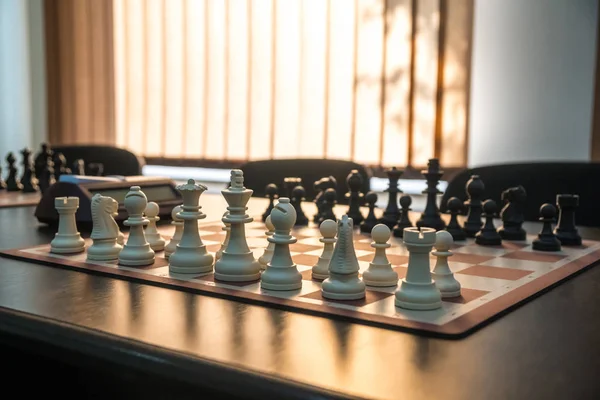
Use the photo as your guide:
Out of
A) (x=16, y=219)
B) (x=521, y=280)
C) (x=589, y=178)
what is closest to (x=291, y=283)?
(x=521, y=280)

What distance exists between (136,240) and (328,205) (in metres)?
0.66

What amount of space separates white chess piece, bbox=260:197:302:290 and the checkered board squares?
1 cm

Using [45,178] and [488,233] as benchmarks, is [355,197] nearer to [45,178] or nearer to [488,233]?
[488,233]

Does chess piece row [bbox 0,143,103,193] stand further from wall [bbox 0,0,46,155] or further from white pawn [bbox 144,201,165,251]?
wall [bbox 0,0,46,155]

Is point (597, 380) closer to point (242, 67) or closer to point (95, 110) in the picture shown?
point (242, 67)

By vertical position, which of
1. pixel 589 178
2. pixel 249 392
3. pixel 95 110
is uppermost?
pixel 95 110

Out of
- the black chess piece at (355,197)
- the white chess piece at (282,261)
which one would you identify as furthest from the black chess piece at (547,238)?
the white chess piece at (282,261)

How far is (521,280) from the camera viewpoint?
1.11 m

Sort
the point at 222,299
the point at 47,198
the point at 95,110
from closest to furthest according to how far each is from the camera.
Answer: the point at 222,299 < the point at 47,198 < the point at 95,110

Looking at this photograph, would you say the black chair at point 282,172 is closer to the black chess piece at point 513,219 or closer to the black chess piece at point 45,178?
the black chess piece at point 45,178

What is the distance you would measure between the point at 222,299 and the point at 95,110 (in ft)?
12.3

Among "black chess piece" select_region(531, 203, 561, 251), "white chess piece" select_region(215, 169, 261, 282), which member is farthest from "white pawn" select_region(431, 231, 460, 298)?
"black chess piece" select_region(531, 203, 561, 251)

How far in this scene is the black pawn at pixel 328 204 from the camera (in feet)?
5.75

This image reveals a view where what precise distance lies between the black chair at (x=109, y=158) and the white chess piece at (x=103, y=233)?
5.67 feet
